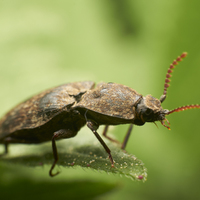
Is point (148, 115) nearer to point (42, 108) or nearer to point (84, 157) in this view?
point (84, 157)

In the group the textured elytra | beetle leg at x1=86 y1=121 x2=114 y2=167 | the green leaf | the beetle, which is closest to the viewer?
the green leaf

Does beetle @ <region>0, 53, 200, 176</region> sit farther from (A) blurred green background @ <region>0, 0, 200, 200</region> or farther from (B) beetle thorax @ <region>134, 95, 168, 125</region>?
(A) blurred green background @ <region>0, 0, 200, 200</region>

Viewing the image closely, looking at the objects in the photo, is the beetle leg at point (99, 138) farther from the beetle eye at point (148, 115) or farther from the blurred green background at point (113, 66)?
the beetle eye at point (148, 115)

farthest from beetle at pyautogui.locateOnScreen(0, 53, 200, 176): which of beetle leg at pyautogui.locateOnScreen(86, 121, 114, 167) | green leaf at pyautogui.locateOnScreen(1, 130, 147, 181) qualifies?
green leaf at pyautogui.locateOnScreen(1, 130, 147, 181)

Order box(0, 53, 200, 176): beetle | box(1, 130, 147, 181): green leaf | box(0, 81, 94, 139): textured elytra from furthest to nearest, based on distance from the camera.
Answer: box(0, 81, 94, 139): textured elytra < box(0, 53, 200, 176): beetle < box(1, 130, 147, 181): green leaf

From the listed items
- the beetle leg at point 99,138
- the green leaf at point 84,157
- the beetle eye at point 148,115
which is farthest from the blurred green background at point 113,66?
the beetle eye at point 148,115

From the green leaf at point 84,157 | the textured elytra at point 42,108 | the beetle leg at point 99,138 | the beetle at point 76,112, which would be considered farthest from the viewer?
the textured elytra at point 42,108

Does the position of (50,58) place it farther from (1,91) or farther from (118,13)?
(118,13)
